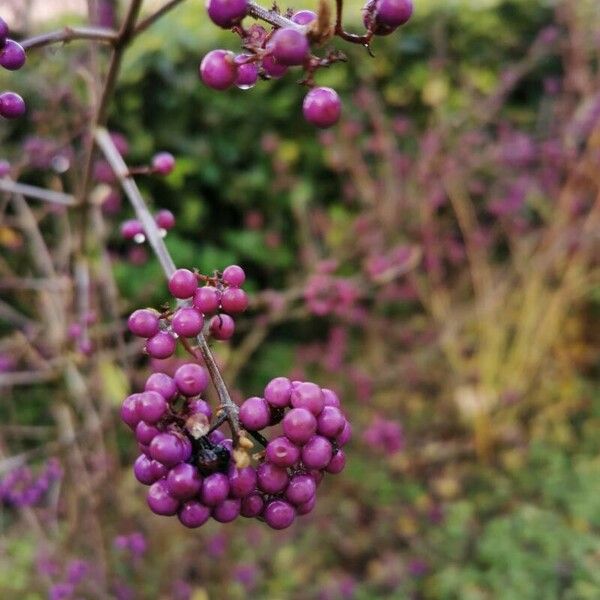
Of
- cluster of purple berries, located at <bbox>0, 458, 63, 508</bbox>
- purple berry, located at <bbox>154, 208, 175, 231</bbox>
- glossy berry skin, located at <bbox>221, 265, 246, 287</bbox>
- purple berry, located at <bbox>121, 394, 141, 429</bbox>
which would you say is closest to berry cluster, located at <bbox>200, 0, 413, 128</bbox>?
glossy berry skin, located at <bbox>221, 265, 246, 287</bbox>

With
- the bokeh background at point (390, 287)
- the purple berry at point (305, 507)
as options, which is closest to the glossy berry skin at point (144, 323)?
the purple berry at point (305, 507)

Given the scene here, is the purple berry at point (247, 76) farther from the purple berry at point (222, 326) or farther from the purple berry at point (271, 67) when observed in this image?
the purple berry at point (222, 326)

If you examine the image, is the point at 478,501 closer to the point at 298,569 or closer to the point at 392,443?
the point at 392,443

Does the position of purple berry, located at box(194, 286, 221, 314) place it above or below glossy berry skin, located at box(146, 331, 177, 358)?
above

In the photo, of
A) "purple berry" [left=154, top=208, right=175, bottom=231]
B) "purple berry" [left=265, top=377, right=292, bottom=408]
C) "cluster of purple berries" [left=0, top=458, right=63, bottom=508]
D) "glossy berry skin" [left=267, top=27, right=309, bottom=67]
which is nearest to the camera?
"glossy berry skin" [left=267, top=27, right=309, bottom=67]

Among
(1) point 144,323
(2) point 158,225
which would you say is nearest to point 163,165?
(2) point 158,225

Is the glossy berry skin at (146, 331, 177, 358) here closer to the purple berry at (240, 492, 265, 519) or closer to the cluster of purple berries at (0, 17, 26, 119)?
the purple berry at (240, 492, 265, 519)
